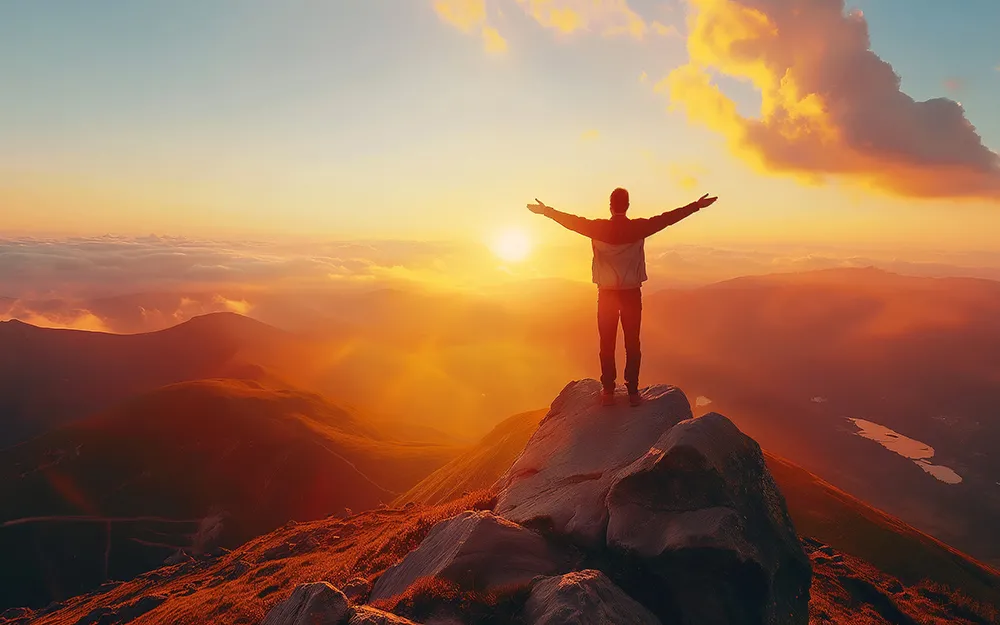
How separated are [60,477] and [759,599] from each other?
588 ft

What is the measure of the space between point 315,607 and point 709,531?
956 cm

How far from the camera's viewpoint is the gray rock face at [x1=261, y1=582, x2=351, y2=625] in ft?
34.5

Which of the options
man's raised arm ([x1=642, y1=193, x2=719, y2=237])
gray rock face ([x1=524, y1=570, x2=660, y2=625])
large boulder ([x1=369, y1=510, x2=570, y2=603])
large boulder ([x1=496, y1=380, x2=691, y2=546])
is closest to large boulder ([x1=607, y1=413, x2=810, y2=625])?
gray rock face ([x1=524, y1=570, x2=660, y2=625])

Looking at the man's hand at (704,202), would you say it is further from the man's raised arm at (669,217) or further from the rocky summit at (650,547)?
the rocky summit at (650,547)

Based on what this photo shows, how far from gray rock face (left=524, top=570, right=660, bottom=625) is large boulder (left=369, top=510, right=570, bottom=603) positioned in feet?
4.20

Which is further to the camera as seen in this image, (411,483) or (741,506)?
(411,483)

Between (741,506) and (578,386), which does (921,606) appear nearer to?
(578,386)

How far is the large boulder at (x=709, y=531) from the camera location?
12.4m

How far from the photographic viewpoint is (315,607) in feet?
35.4

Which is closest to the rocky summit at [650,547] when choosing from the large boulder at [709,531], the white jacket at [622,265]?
the large boulder at [709,531]

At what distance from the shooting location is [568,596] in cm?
1020

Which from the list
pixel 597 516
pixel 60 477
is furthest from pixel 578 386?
pixel 60 477

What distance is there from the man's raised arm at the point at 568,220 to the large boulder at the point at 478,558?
32.2 ft

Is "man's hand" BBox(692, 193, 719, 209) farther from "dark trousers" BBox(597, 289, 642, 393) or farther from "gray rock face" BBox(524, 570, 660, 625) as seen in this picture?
"gray rock face" BBox(524, 570, 660, 625)
